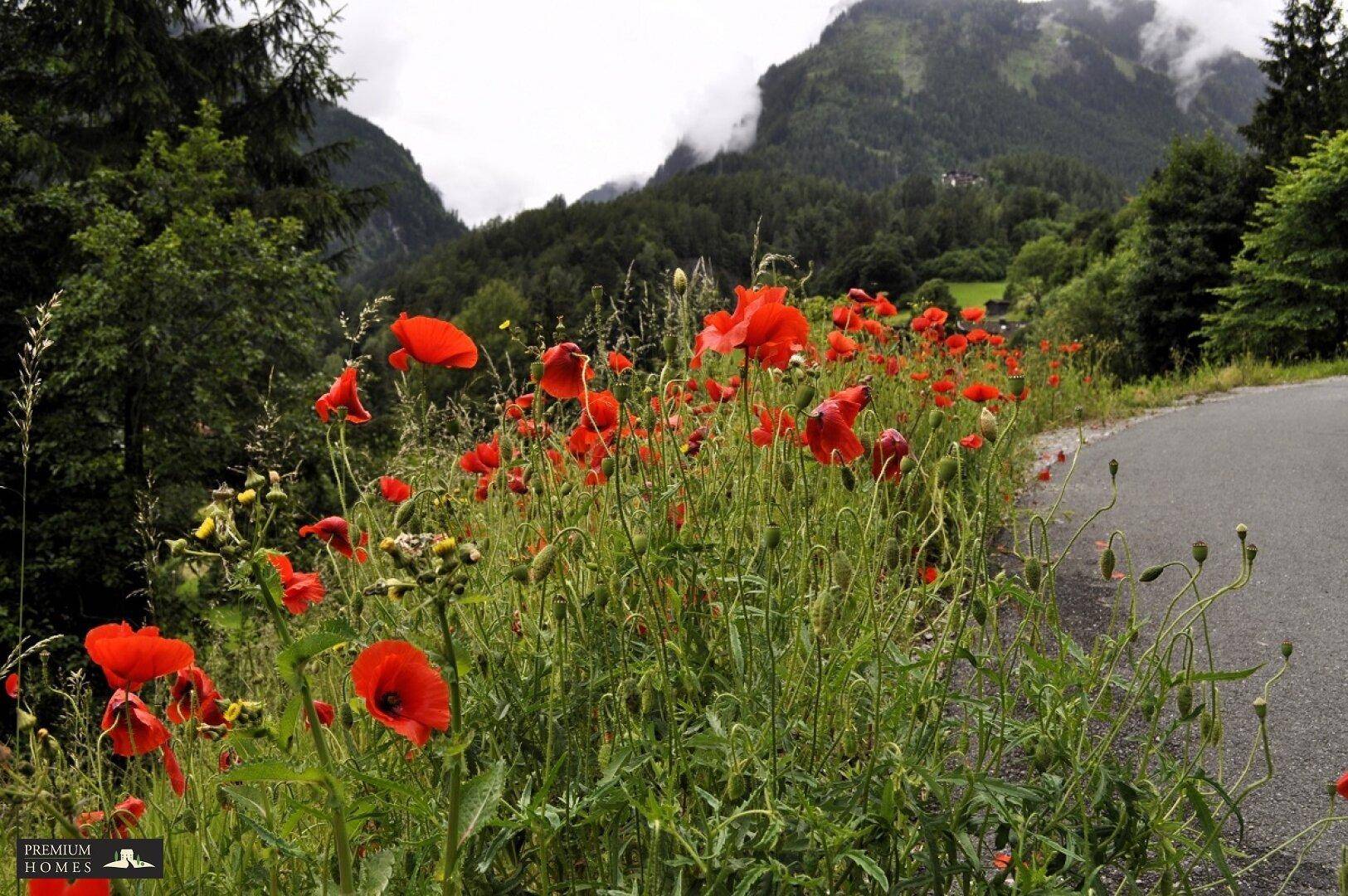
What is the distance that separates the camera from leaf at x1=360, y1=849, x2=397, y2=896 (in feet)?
2.81

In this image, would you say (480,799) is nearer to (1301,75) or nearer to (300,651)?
(300,651)

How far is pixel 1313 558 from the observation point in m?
3.09

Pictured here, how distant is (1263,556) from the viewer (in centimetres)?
314

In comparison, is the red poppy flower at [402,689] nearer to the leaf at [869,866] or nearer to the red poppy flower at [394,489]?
the leaf at [869,866]

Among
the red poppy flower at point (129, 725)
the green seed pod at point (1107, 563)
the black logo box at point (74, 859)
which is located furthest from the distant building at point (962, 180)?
the black logo box at point (74, 859)

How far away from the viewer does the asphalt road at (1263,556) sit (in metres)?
1.78

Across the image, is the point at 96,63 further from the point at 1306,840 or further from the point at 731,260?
the point at 731,260

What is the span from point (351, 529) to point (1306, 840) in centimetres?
210

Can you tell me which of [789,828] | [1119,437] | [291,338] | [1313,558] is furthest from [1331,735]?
[291,338]

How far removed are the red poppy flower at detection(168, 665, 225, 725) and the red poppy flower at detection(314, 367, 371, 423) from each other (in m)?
0.50

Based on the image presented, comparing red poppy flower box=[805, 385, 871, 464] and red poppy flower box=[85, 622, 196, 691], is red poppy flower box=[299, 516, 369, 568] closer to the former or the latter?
red poppy flower box=[85, 622, 196, 691]

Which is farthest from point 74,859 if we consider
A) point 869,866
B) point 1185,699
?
point 1185,699

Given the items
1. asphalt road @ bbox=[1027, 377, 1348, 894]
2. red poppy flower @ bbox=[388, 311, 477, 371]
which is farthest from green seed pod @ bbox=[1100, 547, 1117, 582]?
red poppy flower @ bbox=[388, 311, 477, 371]

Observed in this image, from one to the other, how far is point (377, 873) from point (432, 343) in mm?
924
